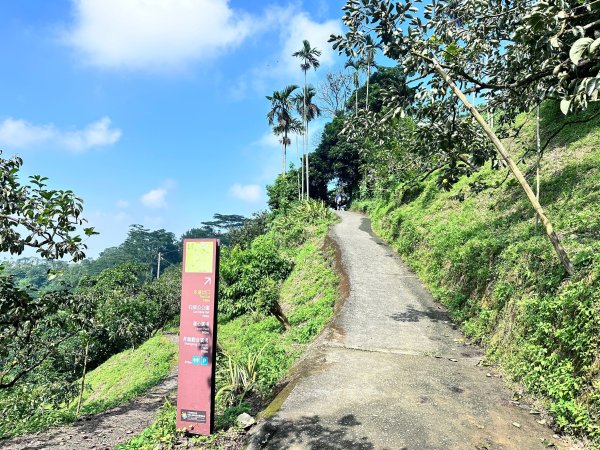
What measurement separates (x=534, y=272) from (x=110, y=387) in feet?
58.3

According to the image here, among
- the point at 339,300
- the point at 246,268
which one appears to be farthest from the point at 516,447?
the point at 246,268

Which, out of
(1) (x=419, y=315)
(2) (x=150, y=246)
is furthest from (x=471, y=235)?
(2) (x=150, y=246)

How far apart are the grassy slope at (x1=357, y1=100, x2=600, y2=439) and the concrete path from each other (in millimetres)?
502

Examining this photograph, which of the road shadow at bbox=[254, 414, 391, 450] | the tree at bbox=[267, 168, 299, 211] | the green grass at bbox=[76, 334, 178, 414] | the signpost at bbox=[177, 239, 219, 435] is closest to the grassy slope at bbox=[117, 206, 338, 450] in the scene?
the signpost at bbox=[177, 239, 219, 435]

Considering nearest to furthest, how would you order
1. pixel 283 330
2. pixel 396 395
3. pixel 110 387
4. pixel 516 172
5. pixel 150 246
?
pixel 396 395 → pixel 516 172 → pixel 283 330 → pixel 110 387 → pixel 150 246

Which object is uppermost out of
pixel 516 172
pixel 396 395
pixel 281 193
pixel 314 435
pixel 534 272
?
pixel 281 193

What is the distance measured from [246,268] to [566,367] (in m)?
13.3

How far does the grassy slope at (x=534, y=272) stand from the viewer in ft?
16.0

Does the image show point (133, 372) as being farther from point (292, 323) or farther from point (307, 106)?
point (307, 106)

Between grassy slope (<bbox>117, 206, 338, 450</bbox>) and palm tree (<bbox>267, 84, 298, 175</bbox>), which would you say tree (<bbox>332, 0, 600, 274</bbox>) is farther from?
palm tree (<bbox>267, 84, 298, 175</bbox>)

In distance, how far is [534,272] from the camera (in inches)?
266

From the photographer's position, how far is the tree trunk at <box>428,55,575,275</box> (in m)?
5.79

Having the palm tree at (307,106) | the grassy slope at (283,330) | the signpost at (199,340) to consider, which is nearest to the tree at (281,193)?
the palm tree at (307,106)

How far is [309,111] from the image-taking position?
3941 cm
